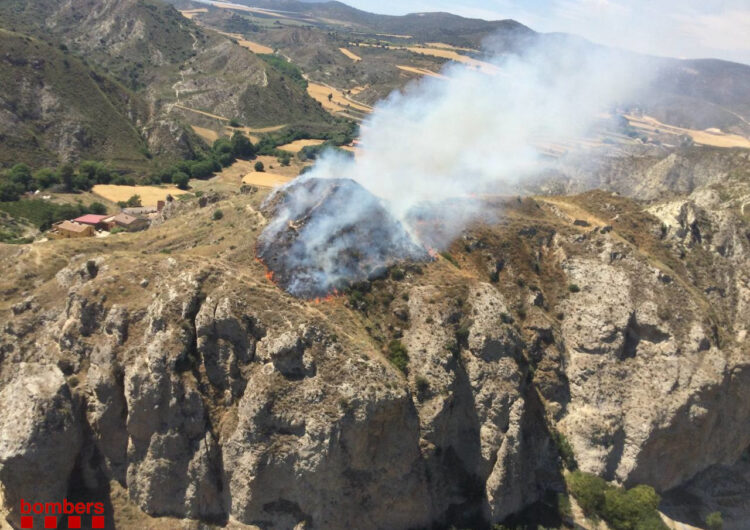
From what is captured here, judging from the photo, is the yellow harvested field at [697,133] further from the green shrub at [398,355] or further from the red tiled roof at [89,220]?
the red tiled roof at [89,220]

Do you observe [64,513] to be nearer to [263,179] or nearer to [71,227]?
[71,227]

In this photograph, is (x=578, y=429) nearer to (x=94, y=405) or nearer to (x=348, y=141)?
(x=94, y=405)

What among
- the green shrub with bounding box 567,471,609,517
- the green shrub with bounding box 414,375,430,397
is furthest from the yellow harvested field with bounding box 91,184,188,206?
the green shrub with bounding box 567,471,609,517

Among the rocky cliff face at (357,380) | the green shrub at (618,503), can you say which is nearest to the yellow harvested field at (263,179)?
the rocky cliff face at (357,380)

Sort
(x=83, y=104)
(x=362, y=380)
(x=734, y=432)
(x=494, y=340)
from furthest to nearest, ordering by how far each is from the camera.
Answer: (x=83, y=104) → (x=734, y=432) → (x=494, y=340) → (x=362, y=380)

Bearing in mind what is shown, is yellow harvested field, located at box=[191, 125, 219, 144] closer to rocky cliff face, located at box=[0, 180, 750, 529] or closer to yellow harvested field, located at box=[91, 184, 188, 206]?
yellow harvested field, located at box=[91, 184, 188, 206]

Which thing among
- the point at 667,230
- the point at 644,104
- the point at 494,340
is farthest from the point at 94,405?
the point at 644,104
